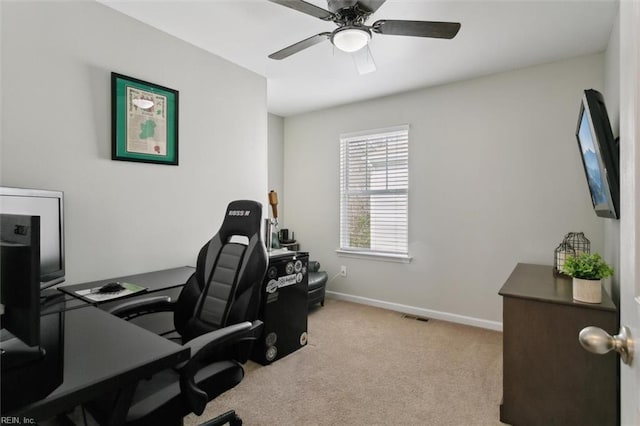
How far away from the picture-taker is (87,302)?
5.63 feet

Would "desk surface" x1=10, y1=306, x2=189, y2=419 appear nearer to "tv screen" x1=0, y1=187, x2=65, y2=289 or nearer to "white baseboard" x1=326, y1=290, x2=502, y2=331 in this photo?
"tv screen" x1=0, y1=187, x2=65, y2=289

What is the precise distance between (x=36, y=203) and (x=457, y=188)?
11.4 feet

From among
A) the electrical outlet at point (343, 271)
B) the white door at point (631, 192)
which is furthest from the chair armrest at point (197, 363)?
the electrical outlet at point (343, 271)

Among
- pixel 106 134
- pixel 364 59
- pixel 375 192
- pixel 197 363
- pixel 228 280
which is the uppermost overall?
pixel 364 59

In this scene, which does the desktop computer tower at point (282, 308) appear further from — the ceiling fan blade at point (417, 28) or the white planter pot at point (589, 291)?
the white planter pot at point (589, 291)

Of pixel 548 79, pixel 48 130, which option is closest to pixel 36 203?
pixel 48 130

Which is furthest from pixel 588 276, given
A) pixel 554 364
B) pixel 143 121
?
pixel 143 121

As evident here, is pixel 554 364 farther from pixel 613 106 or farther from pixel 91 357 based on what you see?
pixel 91 357

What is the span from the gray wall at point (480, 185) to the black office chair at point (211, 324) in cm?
248

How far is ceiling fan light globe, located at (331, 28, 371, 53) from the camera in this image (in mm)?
1906

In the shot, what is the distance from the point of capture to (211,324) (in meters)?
1.70

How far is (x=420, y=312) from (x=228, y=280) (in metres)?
2.69

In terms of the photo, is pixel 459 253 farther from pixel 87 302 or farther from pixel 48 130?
pixel 48 130

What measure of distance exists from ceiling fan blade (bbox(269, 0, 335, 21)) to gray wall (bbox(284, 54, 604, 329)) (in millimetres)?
2151
